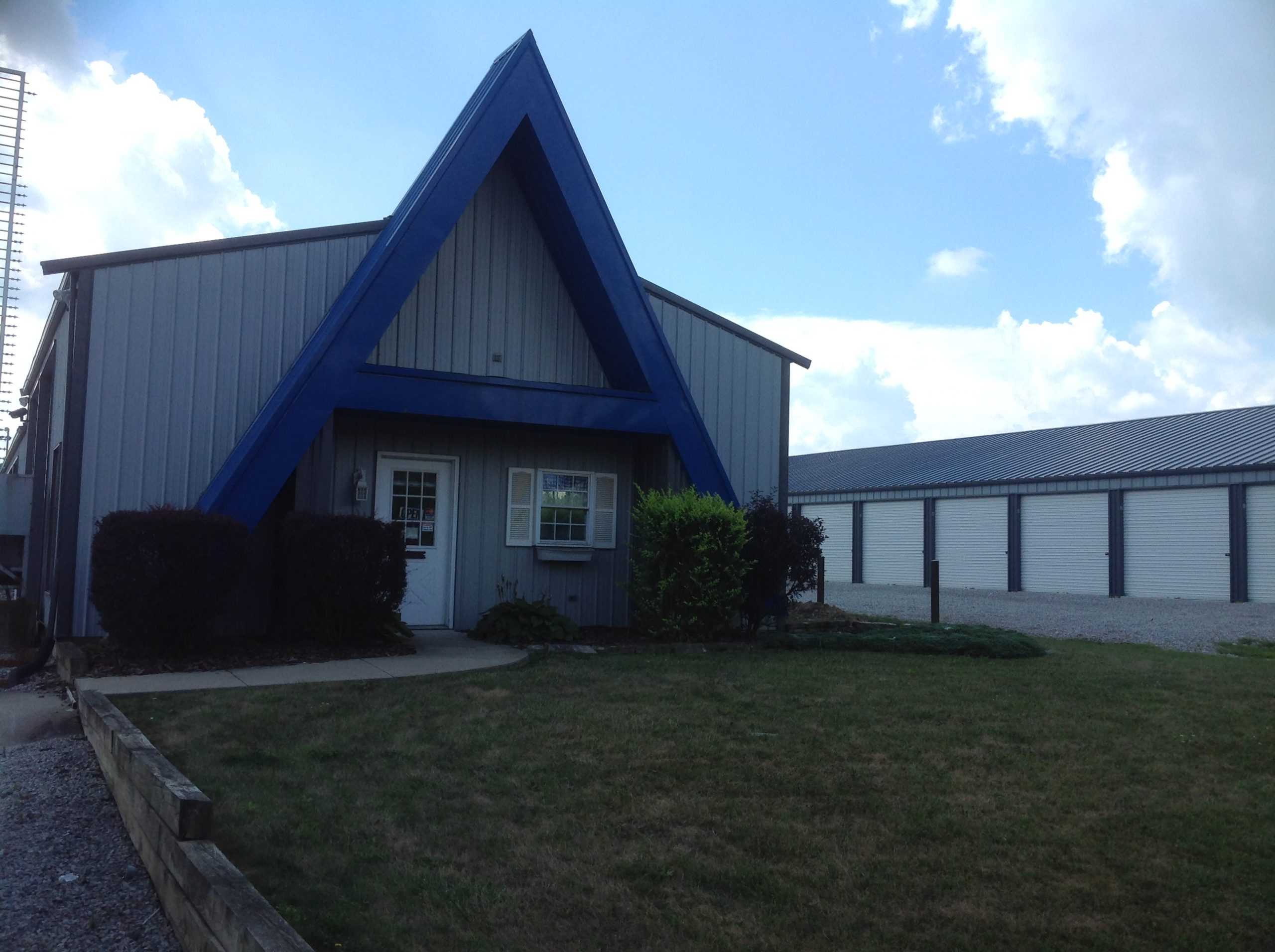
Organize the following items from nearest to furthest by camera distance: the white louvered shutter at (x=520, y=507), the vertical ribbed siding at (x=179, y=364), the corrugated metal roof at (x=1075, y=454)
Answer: the vertical ribbed siding at (x=179, y=364) → the white louvered shutter at (x=520, y=507) → the corrugated metal roof at (x=1075, y=454)

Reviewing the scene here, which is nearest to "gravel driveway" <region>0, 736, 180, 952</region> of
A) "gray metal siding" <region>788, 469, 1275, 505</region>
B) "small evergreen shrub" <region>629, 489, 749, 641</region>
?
"small evergreen shrub" <region>629, 489, 749, 641</region>

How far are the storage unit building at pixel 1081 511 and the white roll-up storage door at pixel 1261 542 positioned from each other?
25mm

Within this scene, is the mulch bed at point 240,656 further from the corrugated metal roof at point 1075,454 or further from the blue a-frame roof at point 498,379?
the corrugated metal roof at point 1075,454

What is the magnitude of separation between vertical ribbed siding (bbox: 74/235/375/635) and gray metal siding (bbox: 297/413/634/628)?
1026 mm

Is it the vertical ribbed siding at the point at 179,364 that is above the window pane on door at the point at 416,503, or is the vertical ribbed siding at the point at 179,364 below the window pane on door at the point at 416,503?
above

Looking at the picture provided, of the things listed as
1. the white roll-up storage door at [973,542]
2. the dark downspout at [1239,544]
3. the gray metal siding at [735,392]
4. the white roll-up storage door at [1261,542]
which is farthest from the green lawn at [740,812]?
the white roll-up storage door at [973,542]

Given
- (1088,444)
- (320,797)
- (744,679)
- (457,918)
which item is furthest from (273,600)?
(1088,444)

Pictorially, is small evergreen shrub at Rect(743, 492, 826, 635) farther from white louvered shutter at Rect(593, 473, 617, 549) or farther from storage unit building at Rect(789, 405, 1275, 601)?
storage unit building at Rect(789, 405, 1275, 601)

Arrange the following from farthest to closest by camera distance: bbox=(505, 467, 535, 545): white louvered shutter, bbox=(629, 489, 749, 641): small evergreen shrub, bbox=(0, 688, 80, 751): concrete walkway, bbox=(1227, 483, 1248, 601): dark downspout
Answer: bbox=(1227, 483, 1248, 601): dark downspout, bbox=(505, 467, 535, 545): white louvered shutter, bbox=(629, 489, 749, 641): small evergreen shrub, bbox=(0, 688, 80, 751): concrete walkway

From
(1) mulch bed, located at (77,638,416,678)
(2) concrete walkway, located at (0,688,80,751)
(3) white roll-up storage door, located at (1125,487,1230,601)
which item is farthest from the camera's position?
(3) white roll-up storage door, located at (1125,487,1230,601)

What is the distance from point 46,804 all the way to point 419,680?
3.32 meters

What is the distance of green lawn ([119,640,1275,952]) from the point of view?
12.7ft

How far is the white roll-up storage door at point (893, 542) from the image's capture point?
32000 millimetres

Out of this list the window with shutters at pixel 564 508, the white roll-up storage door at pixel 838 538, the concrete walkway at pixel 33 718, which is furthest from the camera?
the white roll-up storage door at pixel 838 538
